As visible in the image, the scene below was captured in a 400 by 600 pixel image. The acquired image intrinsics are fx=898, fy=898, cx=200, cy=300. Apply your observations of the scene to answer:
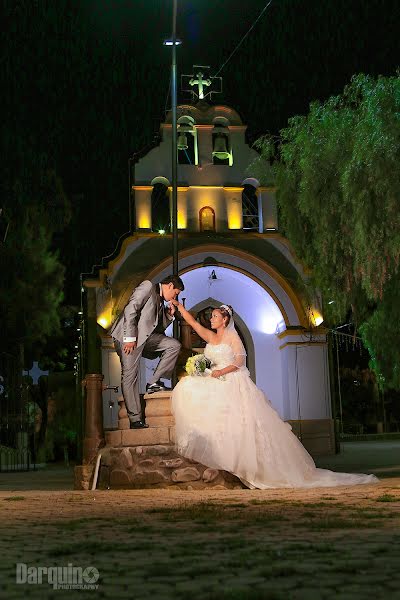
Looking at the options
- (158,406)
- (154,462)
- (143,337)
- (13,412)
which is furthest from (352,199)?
(13,412)

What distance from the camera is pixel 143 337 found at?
1289 centimetres

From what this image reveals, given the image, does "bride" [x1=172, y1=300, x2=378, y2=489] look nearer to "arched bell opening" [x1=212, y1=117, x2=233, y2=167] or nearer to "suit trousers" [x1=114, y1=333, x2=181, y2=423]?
"suit trousers" [x1=114, y1=333, x2=181, y2=423]

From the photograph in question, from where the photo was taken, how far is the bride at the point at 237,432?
1178 centimetres

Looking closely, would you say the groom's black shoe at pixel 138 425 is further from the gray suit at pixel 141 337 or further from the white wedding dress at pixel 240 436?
the white wedding dress at pixel 240 436

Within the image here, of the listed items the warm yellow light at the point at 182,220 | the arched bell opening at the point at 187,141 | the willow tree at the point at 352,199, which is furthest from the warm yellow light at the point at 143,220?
the willow tree at the point at 352,199

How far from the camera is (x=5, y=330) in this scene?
28.6 m

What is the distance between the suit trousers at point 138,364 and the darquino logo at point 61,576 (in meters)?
7.92

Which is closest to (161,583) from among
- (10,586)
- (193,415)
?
(10,586)

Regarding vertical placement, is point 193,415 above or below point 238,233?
below

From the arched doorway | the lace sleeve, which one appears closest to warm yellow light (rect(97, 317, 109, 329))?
the arched doorway

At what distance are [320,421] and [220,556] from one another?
2349 cm

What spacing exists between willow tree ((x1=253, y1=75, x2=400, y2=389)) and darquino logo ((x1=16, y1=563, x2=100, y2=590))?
10.2 m

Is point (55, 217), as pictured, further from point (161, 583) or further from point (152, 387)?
point (161, 583)

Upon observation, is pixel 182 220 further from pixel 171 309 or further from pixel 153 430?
pixel 153 430
